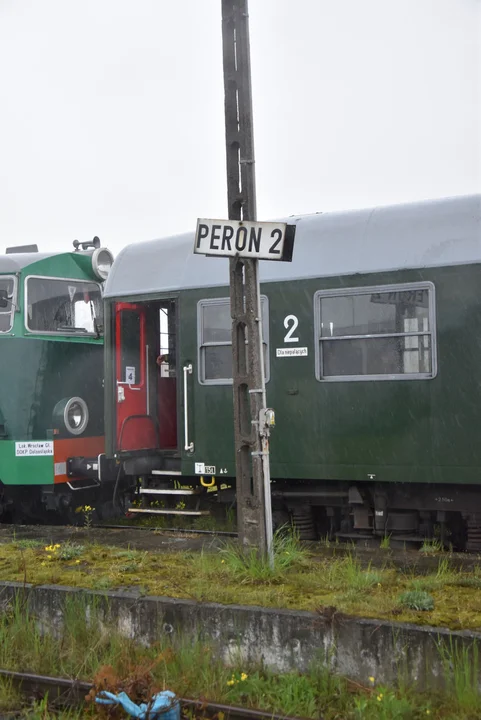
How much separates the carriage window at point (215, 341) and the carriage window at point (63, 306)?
262 cm

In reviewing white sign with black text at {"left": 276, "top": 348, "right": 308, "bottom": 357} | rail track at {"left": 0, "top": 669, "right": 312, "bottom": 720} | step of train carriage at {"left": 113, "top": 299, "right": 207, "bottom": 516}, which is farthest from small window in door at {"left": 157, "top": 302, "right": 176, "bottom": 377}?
rail track at {"left": 0, "top": 669, "right": 312, "bottom": 720}

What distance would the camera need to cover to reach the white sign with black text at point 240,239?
6.79 meters

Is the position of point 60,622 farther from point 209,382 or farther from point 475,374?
point 475,374

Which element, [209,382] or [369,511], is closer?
[369,511]

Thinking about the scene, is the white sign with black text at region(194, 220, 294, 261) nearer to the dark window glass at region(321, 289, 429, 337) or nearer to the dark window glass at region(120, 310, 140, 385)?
the dark window glass at region(321, 289, 429, 337)

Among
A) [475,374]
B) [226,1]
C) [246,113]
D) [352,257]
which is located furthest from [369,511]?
[226,1]

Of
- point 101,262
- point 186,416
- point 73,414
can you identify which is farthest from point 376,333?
point 101,262

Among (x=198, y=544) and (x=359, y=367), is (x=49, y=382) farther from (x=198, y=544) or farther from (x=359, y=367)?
(x=359, y=367)

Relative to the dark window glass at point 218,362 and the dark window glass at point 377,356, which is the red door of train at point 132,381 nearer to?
the dark window glass at point 218,362

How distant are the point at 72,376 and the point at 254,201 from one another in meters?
5.38

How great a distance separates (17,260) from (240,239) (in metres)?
5.35

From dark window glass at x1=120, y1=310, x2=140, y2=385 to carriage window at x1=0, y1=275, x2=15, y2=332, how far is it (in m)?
1.55

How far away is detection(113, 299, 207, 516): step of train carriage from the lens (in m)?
10.5

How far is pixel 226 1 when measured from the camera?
23.2 feet
